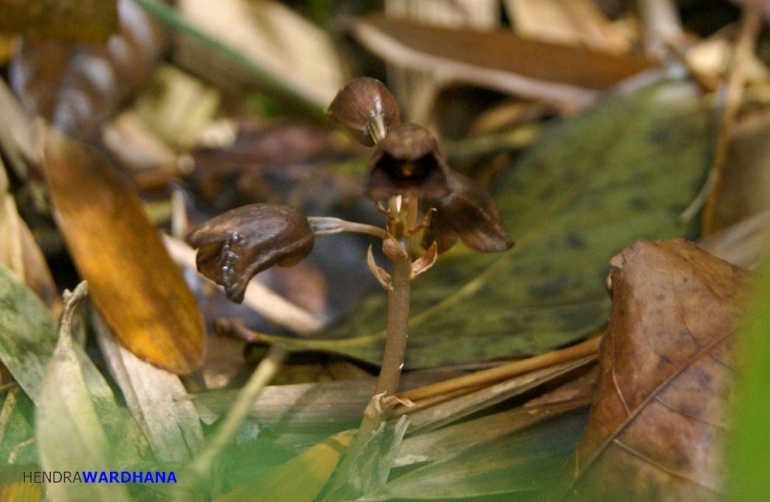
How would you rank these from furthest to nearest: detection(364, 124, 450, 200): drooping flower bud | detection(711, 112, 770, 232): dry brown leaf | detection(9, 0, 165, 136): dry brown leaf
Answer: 1. detection(9, 0, 165, 136): dry brown leaf
2. detection(711, 112, 770, 232): dry brown leaf
3. detection(364, 124, 450, 200): drooping flower bud

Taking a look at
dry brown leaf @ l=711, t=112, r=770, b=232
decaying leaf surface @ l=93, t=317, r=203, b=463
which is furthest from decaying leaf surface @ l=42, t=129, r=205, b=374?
dry brown leaf @ l=711, t=112, r=770, b=232

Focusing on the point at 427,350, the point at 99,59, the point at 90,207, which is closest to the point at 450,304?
the point at 427,350

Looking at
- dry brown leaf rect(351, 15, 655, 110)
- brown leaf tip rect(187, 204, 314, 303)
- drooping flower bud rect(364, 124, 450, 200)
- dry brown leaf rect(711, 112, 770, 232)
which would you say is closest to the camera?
drooping flower bud rect(364, 124, 450, 200)

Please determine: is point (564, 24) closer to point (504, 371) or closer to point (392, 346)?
point (504, 371)

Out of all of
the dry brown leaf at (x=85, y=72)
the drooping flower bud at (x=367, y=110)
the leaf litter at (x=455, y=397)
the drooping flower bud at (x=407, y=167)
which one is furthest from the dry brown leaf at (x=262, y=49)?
the drooping flower bud at (x=407, y=167)

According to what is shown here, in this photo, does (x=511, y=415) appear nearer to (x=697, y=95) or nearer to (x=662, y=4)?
(x=697, y=95)

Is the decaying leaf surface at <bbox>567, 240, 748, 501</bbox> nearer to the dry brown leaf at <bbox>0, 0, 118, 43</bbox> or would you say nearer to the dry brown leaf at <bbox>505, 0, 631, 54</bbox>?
the dry brown leaf at <bbox>0, 0, 118, 43</bbox>
